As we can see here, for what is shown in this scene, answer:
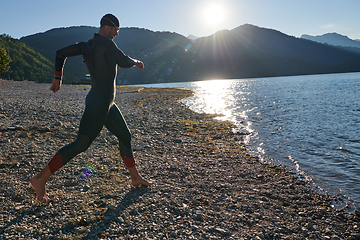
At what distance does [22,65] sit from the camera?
337ft

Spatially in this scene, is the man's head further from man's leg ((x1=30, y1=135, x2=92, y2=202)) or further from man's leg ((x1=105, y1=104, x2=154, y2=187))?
man's leg ((x1=30, y1=135, x2=92, y2=202))

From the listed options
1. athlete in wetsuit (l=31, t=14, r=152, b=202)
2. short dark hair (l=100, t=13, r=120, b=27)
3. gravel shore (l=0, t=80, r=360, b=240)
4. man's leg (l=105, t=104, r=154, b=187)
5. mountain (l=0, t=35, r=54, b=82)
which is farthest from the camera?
mountain (l=0, t=35, r=54, b=82)

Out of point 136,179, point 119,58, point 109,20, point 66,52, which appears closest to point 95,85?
point 119,58

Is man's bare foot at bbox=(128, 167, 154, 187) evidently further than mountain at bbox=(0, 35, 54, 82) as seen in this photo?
No

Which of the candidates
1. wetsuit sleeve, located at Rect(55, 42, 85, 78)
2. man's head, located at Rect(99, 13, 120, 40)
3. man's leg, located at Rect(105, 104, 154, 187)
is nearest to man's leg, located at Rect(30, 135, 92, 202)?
man's leg, located at Rect(105, 104, 154, 187)

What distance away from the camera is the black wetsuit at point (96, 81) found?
149 inches

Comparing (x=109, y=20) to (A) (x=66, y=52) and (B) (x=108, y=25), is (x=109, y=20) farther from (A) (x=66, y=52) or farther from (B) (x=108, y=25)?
(A) (x=66, y=52)

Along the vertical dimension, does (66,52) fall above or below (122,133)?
above

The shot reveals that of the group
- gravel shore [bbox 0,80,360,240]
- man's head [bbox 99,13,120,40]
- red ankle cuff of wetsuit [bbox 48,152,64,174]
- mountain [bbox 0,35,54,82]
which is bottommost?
gravel shore [bbox 0,80,360,240]

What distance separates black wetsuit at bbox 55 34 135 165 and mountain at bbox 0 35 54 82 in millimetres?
103812

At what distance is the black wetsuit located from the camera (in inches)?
149

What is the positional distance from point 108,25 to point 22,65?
125038 millimetres

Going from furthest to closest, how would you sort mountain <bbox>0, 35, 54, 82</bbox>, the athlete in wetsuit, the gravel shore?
mountain <bbox>0, 35, 54, 82</bbox>, the athlete in wetsuit, the gravel shore

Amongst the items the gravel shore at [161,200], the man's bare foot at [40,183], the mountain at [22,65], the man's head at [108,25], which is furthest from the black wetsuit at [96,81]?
the mountain at [22,65]
